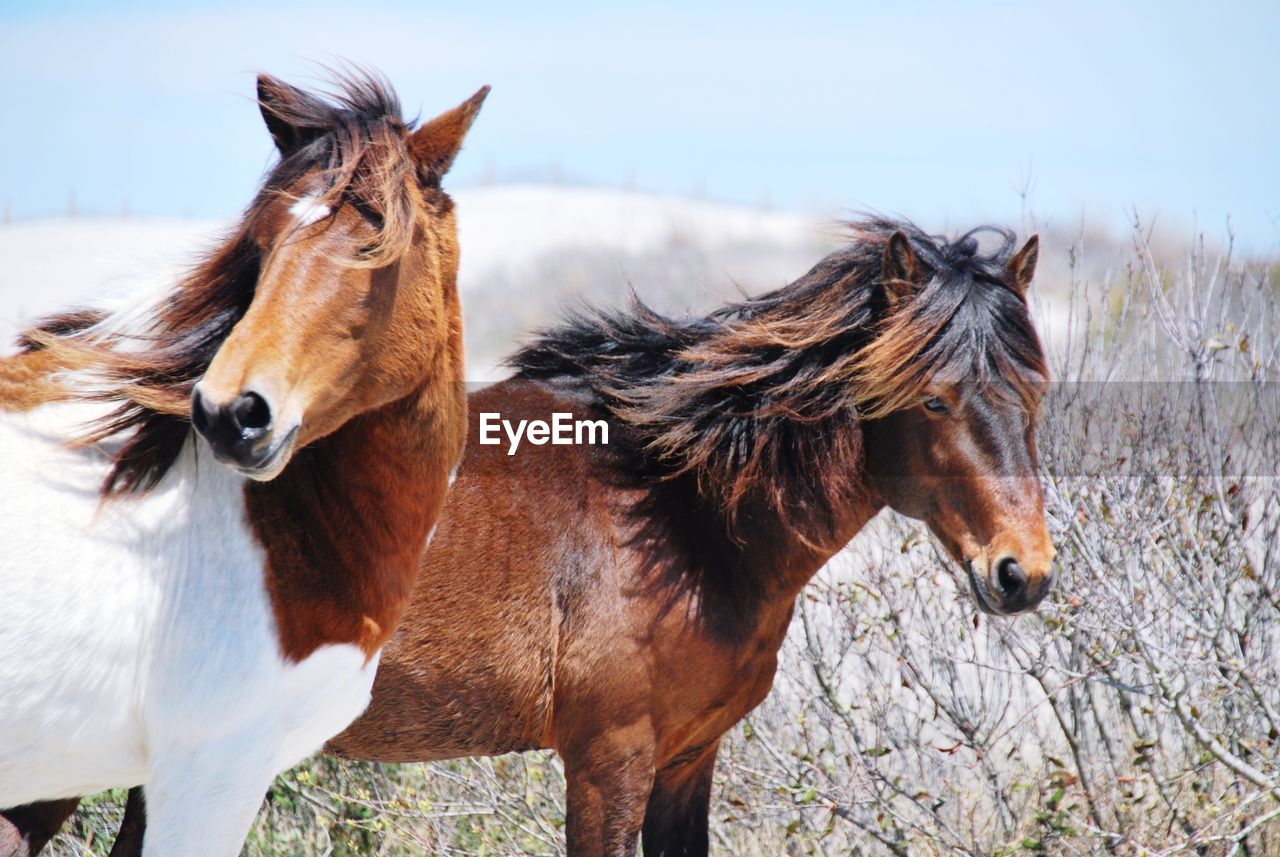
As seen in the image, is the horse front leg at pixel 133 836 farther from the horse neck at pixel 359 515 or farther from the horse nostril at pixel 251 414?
the horse nostril at pixel 251 414

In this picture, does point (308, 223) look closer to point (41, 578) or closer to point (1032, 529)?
point (41, 578)

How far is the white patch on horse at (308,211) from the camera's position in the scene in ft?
8.15

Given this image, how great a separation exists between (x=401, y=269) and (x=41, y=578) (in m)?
0.97

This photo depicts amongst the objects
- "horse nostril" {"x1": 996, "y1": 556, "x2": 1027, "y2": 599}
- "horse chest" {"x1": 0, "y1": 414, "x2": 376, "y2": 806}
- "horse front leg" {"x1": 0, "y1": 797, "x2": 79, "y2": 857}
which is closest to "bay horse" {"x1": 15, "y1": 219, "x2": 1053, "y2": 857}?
"horse nostril" {"x1": 996, "y1": 556, "x2": 1027, "y2": 599}

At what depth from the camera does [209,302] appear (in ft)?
8.87

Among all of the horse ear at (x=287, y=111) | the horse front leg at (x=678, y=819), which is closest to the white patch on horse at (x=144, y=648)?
the horse ear at (x=287, y=111)

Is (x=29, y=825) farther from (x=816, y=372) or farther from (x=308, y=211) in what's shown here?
(x=816, y=372)

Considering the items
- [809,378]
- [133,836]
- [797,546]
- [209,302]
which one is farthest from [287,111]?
[133,836]

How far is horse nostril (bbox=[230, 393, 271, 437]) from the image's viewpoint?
2.21 metres

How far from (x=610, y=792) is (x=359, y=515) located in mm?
1119

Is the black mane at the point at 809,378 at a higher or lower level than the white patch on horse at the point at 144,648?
higher

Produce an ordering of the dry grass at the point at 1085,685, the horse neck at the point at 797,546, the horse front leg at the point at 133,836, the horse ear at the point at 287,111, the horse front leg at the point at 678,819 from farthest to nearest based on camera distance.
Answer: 1. the dry grass at the point at 1085,685
2. the horse front leg at the point at 678,819
3. the horse neck at the point at 797,546
4. the horse front leg at the point at 133,836
5. the horse ear at the point at 287,111

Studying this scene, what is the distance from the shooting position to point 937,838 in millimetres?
4273

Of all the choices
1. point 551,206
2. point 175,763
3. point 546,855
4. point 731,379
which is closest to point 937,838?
point 546,855
